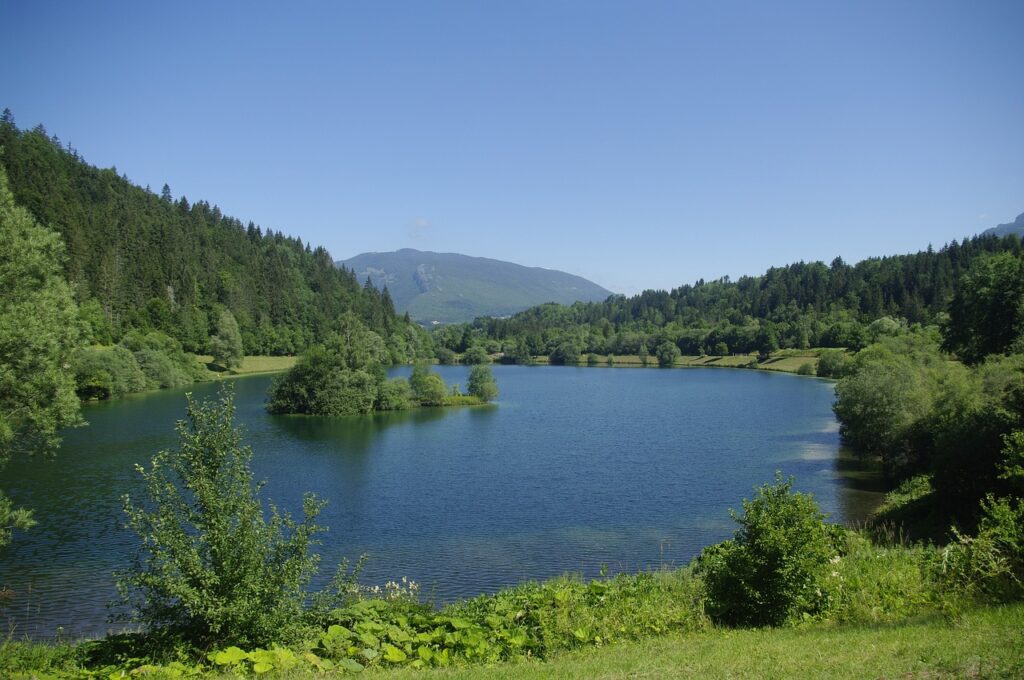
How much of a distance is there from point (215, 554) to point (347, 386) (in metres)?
64.9

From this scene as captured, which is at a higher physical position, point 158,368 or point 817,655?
point 158,368

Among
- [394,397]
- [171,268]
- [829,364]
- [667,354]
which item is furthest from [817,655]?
[667,354]

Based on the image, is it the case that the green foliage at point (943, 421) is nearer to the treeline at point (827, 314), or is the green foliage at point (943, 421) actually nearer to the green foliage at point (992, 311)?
the green foliage at point (992, 311)

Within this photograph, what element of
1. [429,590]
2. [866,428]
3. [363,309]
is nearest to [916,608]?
[429,590]

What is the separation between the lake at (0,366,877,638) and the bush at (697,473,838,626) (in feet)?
35.9

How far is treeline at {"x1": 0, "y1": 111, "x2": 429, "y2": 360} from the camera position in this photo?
353 feet

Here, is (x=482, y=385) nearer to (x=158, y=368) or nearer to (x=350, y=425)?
(x=350, y=425)

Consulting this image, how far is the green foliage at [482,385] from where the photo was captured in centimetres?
8569

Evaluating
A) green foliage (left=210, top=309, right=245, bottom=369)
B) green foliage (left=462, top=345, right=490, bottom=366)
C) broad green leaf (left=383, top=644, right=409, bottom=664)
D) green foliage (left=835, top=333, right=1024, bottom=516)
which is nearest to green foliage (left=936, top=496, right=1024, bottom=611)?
green foliage (left=835, top=333, right=1024, bottom=516)

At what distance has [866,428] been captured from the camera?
42.5 metres

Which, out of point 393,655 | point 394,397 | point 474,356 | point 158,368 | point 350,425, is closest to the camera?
point 393,655

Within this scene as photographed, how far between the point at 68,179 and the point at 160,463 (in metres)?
159

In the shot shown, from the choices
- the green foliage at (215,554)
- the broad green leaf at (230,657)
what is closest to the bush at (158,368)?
the green foliage at (215,554)

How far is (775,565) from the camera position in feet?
43.0
